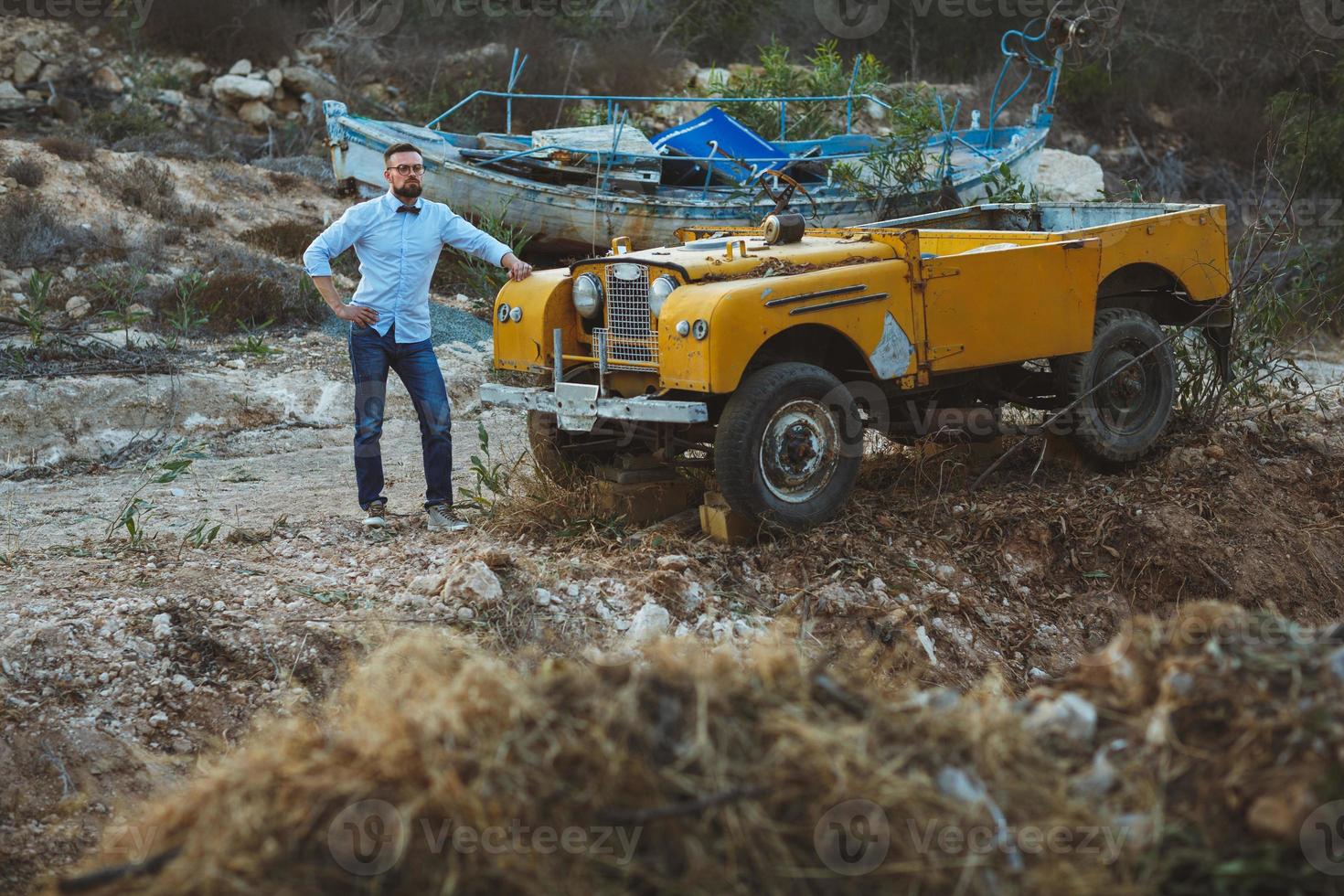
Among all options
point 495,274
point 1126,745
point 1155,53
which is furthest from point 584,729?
point 1155,53

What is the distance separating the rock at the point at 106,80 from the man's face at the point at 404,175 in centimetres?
1409

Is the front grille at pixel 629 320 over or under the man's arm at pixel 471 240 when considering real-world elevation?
under

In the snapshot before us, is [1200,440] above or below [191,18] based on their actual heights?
below

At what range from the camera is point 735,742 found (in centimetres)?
278

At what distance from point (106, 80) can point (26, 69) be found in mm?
1086

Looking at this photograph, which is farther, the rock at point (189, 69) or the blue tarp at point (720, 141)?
the rock at point (189, 69)

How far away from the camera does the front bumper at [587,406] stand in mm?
5684

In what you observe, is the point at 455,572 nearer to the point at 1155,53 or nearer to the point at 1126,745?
the point at 1126,745

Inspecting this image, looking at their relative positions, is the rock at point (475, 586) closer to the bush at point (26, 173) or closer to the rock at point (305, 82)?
the bush at point (26, 173)

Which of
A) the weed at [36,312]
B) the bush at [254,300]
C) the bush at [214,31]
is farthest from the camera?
the bush at [214,31]

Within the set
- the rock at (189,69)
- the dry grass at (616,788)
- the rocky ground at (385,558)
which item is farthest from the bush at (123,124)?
the dry grass at (616,788)

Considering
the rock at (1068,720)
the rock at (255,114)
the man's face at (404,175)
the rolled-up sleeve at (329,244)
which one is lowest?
the rock at (1068,720)

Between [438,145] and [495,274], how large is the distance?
2156 millimetres

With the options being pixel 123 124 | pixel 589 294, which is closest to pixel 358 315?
pixel 589 294
